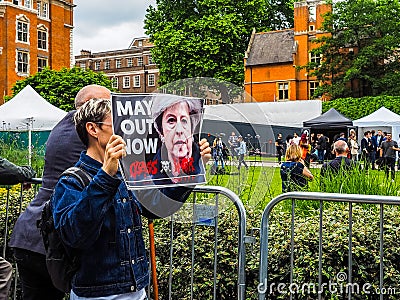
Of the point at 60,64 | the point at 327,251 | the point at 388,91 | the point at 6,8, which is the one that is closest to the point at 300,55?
the point at 388,91

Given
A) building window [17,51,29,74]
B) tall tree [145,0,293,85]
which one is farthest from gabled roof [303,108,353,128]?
building window [17,51,29,74]

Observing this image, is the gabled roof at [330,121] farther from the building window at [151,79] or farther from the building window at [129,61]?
the building window at [129,61]

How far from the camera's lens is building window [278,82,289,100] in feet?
167

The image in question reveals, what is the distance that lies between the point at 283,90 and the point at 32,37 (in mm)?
25537

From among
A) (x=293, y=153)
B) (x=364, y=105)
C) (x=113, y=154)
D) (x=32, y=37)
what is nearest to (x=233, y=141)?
(x=113, y=154)

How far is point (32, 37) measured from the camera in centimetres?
5081

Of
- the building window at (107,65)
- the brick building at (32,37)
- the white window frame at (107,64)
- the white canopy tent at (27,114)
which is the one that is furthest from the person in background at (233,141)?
the building window at (107,65)

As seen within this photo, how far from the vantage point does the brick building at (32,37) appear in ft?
156

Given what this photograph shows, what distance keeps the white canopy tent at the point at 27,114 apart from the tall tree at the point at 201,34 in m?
22.2

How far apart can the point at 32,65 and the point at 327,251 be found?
51019 mm

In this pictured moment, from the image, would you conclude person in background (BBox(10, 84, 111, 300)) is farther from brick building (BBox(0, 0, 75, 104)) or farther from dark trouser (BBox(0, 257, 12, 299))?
brick building (BBox(0, 0, 75, 104))

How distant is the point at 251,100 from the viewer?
8.32 feet

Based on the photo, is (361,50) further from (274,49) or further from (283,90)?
(283,90)

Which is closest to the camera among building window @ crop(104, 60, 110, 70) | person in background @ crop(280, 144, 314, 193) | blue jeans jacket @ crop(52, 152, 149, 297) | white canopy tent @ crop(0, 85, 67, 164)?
blue jeans jacket @ crop(52, 152, 149, 297)
